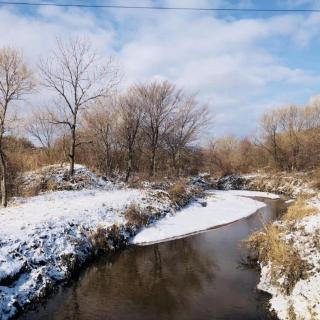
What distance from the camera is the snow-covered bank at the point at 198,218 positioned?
17806 mm

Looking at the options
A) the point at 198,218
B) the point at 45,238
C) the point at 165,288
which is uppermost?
the point at 45,238

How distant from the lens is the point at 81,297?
420 inches

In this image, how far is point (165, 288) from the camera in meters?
11.3

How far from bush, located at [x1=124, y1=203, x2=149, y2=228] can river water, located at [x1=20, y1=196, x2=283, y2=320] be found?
2.16 meters

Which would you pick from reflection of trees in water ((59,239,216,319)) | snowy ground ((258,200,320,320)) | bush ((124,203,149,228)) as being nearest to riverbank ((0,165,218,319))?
bush ((124,203,149,228))

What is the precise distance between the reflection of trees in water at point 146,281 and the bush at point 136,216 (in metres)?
2.23

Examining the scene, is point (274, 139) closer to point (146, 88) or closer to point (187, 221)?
point (146, 88)

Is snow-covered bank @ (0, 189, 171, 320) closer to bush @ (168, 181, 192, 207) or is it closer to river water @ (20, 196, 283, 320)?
river water @ (20, 196, 283, 320)

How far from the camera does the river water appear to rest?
9516mm

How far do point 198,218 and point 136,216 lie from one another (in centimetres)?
A: 484

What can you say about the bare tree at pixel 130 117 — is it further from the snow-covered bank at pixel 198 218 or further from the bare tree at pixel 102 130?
the snow-covered bank at pixel 198 218

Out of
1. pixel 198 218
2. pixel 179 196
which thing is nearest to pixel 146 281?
pixel 198 218

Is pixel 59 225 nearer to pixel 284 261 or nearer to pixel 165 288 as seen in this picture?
pixel 165 288

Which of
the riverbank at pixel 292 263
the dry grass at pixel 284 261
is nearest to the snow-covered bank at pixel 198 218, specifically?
the riverbank at pixel 292 263
